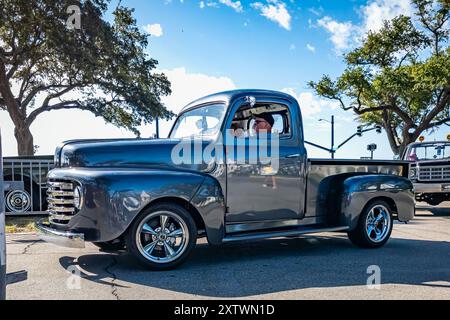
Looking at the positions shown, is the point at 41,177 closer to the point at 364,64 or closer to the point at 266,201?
the point at 266,201

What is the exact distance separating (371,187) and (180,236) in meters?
3.10

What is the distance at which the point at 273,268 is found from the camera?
5527 millimetres

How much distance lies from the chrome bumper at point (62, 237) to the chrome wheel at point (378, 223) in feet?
13.7

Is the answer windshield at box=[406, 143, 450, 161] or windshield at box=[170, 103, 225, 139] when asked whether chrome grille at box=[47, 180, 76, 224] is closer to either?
windshield at box=[170, 103, 225, 139]

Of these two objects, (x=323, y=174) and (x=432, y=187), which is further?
(x=432, y=187)

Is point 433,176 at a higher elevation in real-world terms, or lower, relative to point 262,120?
lower

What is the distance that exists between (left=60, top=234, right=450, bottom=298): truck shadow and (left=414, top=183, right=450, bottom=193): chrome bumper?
5711mm

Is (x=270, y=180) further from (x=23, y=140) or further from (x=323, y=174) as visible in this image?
(x=23, y=140)

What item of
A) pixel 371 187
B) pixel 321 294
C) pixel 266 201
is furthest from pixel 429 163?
pixel 321 294

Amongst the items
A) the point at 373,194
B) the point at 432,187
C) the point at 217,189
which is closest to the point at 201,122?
the point at 217,189

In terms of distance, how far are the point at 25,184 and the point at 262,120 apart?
6.91 metres

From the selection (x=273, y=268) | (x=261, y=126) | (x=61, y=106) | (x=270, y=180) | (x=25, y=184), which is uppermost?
(x=61, y=106)

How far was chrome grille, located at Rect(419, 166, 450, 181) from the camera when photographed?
12586mm

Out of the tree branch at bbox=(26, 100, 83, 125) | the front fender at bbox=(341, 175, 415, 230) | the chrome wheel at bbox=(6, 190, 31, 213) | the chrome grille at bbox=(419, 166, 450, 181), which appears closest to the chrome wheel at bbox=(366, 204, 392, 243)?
the front fender at bbox=(341, 175, 415, 230)
